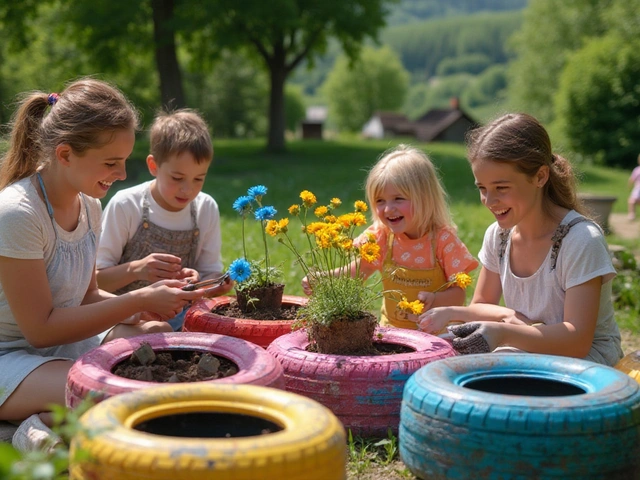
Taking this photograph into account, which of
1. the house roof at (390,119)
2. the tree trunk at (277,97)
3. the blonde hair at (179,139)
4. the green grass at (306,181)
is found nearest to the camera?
the blonde hair at (179,139)

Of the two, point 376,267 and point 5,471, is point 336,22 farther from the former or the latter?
point 5,471

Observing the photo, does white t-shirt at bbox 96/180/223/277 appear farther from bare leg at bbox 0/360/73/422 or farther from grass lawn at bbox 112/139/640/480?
bare leg at bbox 0/360/73/422

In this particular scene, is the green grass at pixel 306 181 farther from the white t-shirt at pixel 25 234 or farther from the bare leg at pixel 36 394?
the bare leg at pixel 36 394

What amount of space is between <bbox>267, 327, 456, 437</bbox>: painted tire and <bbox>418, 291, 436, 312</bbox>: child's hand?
0.83m

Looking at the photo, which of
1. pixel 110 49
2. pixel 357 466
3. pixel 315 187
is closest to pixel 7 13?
pixel 110 49

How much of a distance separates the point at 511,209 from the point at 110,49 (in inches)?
783

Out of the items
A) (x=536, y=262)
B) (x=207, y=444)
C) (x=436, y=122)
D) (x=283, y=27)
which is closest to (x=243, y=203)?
Result: (x=536, y=262)

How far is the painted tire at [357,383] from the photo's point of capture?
9.78 feet

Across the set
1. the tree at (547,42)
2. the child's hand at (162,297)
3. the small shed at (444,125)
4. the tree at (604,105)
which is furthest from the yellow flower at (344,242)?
the small shed at (444,125)

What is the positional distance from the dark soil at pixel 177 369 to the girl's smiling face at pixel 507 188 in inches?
54.3

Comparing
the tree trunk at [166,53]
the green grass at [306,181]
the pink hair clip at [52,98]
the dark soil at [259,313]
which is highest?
the tree trunk at [166,53]

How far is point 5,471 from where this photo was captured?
1292 mm

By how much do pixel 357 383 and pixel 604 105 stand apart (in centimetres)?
2727

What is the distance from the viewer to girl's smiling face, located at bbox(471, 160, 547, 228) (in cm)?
342
